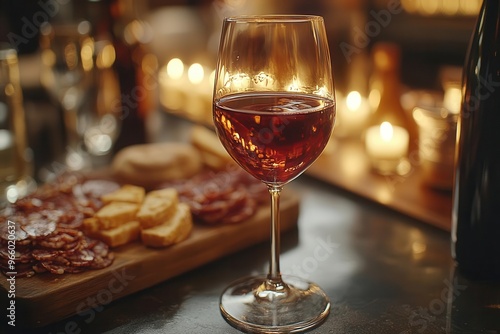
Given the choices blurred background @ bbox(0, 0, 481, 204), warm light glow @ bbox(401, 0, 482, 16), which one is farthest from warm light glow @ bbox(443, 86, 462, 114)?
warm light glow @ bbox(401, 0, 482, 16)

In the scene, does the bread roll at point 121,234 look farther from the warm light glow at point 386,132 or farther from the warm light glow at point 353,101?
the warm light glow at point 353,101

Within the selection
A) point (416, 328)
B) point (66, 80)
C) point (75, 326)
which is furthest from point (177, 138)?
point (416, 328)

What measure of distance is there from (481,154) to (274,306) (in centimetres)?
39

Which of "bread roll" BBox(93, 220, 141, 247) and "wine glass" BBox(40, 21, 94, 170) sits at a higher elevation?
"wine glass" BBox(40, 21, 94, 170)

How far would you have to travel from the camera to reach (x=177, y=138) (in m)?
1.79

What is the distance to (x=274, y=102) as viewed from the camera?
81 centimetres

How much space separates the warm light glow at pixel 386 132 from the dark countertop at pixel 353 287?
0.30 m

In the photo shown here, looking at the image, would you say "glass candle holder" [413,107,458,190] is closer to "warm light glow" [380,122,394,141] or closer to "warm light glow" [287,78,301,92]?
"warm light glow" [380,122,394,141]

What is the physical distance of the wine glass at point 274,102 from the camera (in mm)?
784

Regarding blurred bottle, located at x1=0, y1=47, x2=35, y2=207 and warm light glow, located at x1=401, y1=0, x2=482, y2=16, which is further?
warm light glow, located at x1=401, y1=0, x2=482, y2=16

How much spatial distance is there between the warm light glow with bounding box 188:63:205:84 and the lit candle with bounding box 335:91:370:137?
596 millimetres

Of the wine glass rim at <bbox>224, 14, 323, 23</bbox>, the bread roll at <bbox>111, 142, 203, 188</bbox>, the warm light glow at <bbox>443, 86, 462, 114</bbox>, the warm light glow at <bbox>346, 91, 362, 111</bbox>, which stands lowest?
the bread roll at <bbox>111, 142, 203, 188</bbox>

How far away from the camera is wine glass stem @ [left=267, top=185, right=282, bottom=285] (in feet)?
2.81

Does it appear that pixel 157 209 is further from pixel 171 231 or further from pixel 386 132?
pixel 386 132
